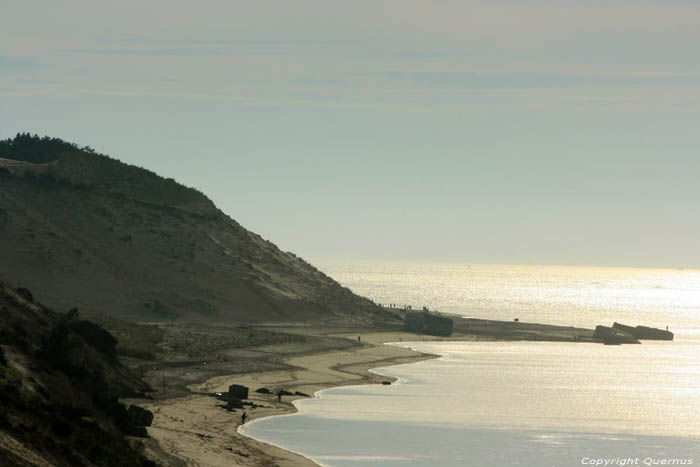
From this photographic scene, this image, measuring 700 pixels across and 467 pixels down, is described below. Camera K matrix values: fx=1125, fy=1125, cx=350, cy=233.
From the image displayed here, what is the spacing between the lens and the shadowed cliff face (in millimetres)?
109750

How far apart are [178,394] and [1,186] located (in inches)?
2931

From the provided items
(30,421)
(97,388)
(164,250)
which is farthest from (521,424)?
(164,250)

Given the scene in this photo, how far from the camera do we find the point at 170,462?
126 feet

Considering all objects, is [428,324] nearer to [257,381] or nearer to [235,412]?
[257,381]

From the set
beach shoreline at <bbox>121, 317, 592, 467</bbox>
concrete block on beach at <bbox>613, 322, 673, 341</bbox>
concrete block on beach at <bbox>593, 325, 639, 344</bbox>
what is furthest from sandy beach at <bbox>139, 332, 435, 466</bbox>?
concrete block on beach at <bbox>613, 322, 673, 341</bbox>

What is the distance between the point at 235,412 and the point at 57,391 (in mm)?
16575

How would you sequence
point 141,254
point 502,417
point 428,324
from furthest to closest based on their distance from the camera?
point 428,324, point 141,254, point 502,417

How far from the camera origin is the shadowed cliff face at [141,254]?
10975cm

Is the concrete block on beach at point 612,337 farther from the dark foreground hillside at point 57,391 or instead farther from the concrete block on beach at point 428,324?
the dark foreground hillside at point 57,391

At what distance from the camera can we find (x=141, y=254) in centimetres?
12431

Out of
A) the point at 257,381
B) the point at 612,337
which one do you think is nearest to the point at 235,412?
the point at 257,381

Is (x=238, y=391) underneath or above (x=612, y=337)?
underneath

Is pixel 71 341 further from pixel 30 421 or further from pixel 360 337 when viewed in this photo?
pixel 360 337

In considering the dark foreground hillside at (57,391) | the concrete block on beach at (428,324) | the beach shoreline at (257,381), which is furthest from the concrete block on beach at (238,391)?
the concrete block on beach at (428,324)
